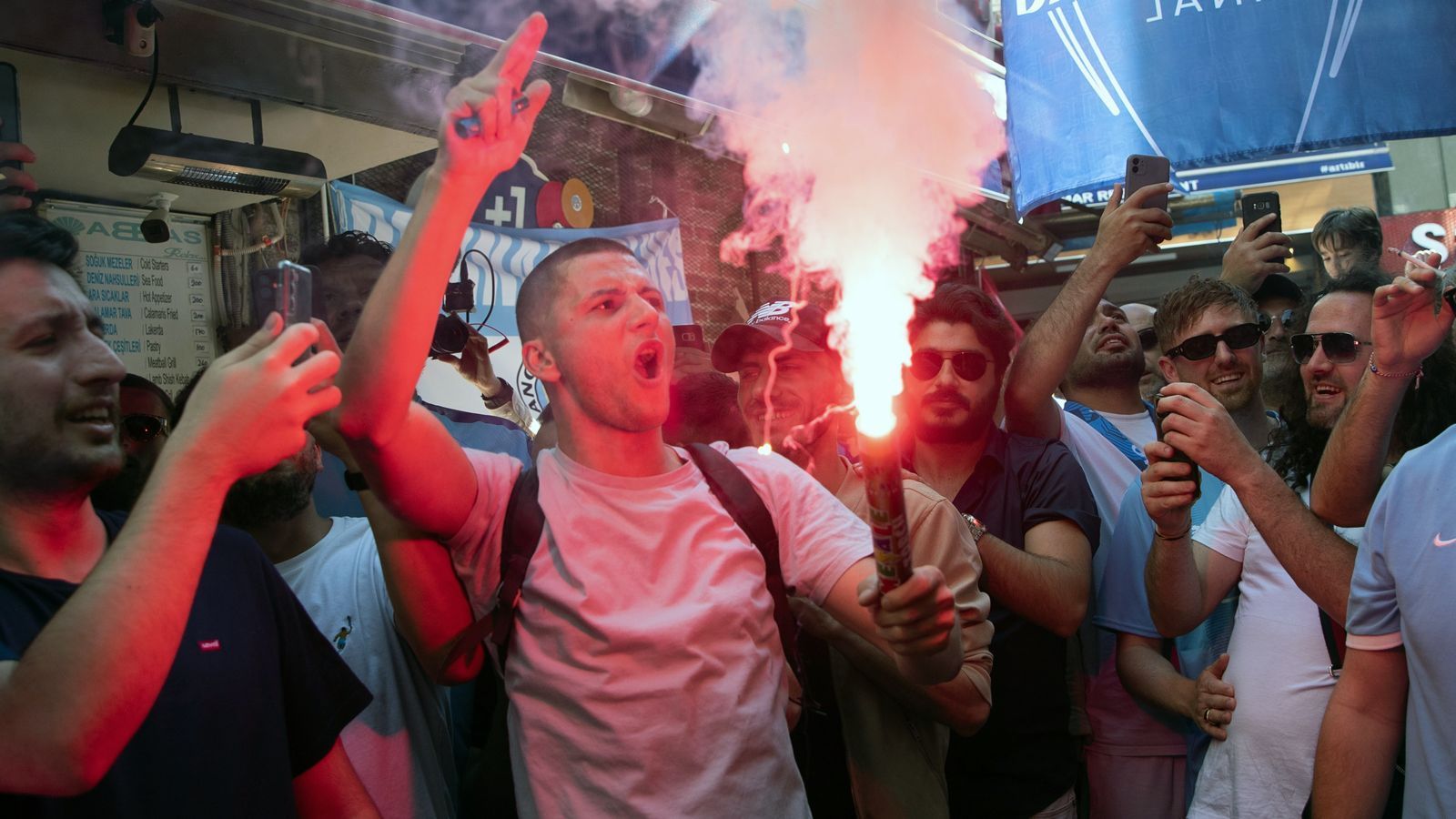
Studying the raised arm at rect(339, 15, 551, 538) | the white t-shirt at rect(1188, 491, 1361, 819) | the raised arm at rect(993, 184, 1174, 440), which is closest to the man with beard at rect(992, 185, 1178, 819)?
the raised arm at rect(993, 184, 1174, 440)

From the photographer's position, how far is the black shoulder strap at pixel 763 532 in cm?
229

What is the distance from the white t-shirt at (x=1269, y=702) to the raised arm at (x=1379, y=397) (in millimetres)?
Answer: 128

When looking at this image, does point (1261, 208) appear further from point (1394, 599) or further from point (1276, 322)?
point (1394, 599)

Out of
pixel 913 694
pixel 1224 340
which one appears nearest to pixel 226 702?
pixel 913 694

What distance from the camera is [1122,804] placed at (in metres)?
3.32

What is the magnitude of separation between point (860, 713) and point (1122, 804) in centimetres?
122

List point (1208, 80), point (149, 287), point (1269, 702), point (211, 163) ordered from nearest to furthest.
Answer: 1. point (1269, 702)
2. point (211, 163)
3. point (1208, 80)
4. point (149, 287)

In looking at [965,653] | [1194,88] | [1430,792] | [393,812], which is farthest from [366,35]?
[1430,792]

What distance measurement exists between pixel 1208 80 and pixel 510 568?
160 inches

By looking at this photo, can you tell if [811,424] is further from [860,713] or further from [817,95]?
[817,95]

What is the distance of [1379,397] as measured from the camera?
2656 millimetres

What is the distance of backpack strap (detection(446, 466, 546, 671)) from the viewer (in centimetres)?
210

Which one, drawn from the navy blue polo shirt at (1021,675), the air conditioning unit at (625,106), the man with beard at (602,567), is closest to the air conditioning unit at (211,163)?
the air conditioning unit at (625,106)

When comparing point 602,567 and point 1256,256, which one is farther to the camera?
point 1256,256
